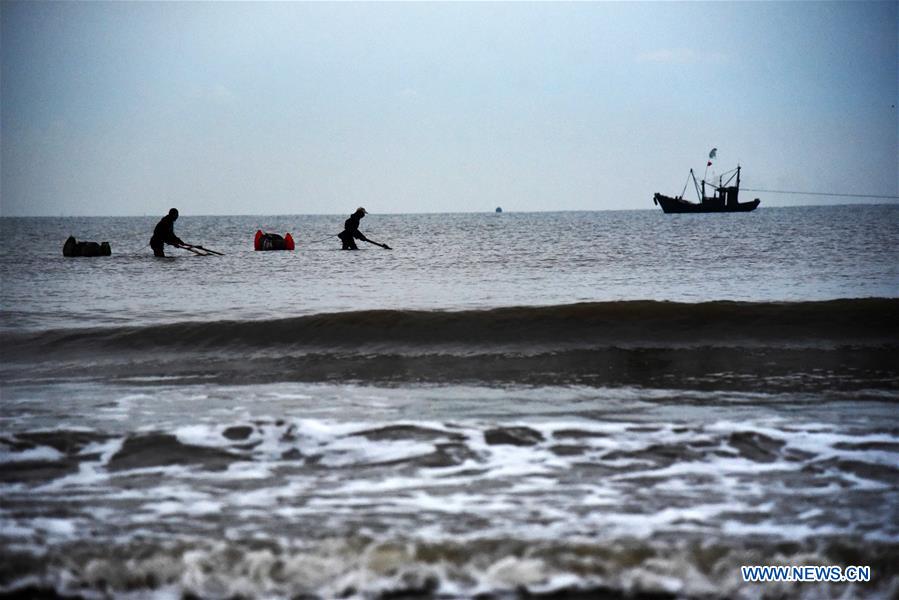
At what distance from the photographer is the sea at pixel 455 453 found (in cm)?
300

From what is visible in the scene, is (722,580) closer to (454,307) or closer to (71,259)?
(454,307)

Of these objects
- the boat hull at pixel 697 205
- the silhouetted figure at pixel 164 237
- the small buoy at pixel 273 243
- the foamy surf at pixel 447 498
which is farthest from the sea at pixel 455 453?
the boat hull at pixel 697 205

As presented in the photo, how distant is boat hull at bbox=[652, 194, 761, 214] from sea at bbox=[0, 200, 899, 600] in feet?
340

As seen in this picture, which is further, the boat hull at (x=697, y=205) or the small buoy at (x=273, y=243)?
the boat hull at (x=697, y=205)

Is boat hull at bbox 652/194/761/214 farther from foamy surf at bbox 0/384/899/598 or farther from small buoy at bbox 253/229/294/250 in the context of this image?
foamy surf at bbox 0/384/899/598

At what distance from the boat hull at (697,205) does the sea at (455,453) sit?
104 metres

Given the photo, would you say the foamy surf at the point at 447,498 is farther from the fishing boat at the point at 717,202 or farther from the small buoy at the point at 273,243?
the fishing boat at the point at 717,202

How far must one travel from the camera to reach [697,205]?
110 m

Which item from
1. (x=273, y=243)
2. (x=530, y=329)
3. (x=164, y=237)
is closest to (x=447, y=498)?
(x=530, y=329)

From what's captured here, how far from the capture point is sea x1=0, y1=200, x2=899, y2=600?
118 inches

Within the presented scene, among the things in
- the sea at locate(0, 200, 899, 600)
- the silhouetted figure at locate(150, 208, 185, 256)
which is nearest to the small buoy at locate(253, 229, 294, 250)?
the silhouetted figure at locate(150, 208, 185, 256)

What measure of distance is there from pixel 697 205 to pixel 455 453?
11176cm

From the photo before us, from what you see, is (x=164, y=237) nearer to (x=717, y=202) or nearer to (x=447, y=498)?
(x=447, y=498)

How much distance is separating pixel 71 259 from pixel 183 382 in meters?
20.7
